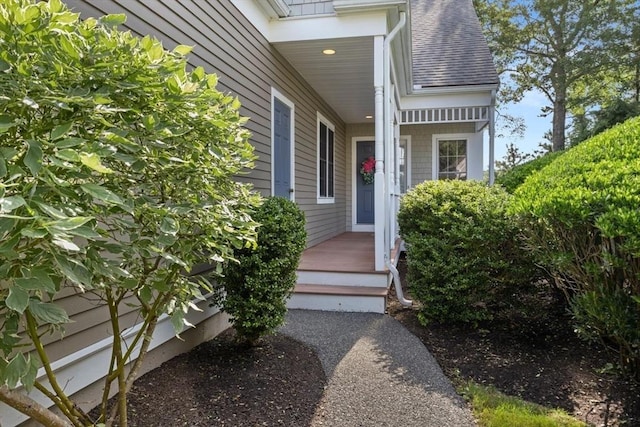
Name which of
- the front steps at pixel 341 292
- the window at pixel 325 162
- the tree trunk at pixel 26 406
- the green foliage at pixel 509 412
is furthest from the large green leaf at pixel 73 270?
the window at pixel 325 162

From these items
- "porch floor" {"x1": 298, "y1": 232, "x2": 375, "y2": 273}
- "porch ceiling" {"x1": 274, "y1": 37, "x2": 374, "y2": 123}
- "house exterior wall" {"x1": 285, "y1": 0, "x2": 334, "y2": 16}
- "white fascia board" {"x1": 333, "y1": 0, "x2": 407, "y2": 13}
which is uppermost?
"house exterior wall" {"x1": 285, "y1": 0, "x2": 334, "y2": 16}

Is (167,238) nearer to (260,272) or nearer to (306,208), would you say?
(260,272)

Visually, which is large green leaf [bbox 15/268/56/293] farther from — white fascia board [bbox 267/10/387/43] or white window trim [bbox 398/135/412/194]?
white window trim [bbox 398/135/412/194]

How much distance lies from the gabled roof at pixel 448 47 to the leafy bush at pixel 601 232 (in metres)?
6.06

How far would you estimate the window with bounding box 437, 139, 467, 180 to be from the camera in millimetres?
9875

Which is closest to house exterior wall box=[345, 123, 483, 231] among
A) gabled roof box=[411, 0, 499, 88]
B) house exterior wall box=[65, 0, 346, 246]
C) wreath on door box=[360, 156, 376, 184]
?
wreath on door box=[360, 156, 376, 184]

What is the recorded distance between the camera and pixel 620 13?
41.5ft

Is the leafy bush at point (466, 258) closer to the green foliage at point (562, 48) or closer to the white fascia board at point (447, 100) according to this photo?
the white fascia board at point (447, 100)

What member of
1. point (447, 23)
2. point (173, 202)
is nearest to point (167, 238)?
point (173, 202)

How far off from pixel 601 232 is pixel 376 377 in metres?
1.73

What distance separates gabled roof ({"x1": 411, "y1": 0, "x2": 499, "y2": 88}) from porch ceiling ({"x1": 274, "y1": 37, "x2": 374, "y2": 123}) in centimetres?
186

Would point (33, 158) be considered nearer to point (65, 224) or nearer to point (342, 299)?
point (65, 224)

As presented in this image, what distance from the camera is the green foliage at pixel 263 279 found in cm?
306

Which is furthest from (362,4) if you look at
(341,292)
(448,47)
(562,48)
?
(562,48)
